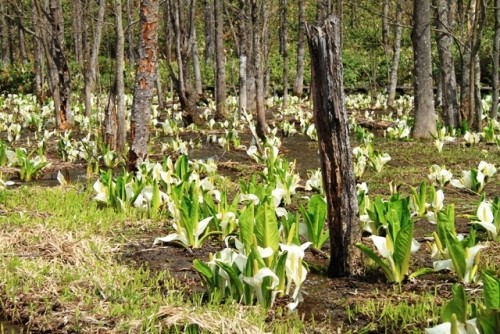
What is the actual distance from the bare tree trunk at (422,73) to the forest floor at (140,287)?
19.3ft

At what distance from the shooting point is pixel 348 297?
11.4ft

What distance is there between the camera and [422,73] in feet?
37.1

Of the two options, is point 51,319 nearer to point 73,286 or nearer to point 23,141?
point 73,286

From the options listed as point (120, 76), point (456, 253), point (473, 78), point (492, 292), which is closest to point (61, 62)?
point (120, 76)

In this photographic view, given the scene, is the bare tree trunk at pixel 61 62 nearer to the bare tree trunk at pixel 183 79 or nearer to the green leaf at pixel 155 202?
the bare tree trunk at pixel 183 79

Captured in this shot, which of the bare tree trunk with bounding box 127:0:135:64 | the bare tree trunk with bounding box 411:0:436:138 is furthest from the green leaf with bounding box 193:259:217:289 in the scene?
the bare tree trunk with bounding box 411:0:436:138

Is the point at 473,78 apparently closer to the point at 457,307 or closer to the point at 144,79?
the point at 144,79

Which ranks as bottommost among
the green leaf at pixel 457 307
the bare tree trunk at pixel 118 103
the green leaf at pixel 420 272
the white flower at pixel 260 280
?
the green leaf at pixel 420 272

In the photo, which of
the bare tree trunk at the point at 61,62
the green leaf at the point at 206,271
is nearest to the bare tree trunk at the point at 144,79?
the green leaf at the point at 206,271

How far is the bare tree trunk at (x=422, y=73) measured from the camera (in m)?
11.1

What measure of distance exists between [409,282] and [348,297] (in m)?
0.44

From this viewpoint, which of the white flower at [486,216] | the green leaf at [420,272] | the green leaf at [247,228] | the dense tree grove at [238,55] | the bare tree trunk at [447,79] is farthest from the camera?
the bare tree trunk at [447,79]

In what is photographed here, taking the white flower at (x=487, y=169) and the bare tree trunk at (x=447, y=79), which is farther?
the bare tree trunk at (x=447, y=79)

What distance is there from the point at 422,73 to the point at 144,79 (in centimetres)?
593
